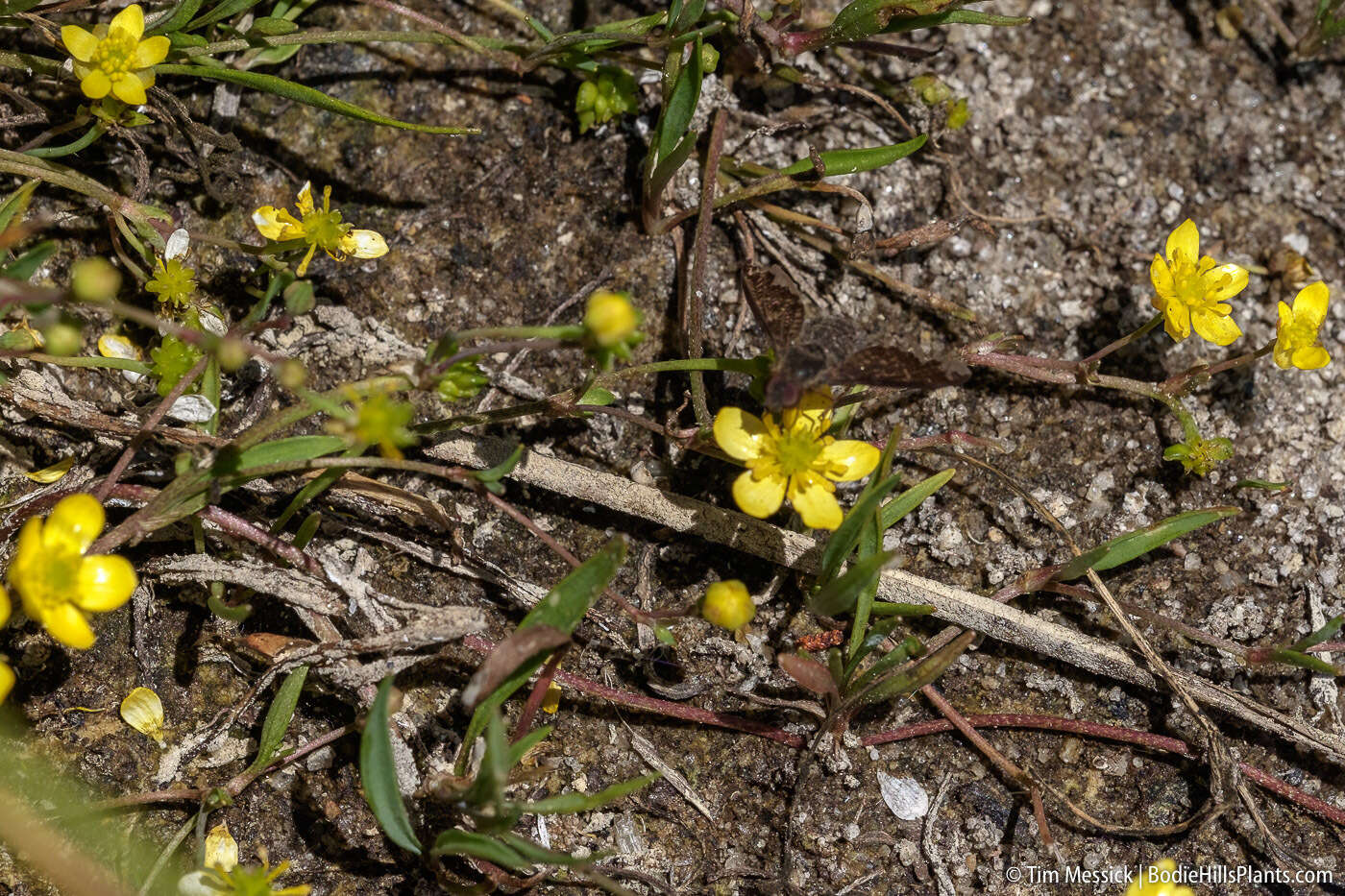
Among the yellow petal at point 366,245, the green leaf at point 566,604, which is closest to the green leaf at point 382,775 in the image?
the green leaf at point 566,604

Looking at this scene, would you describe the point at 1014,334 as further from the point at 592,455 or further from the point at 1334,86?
the point at 1334,86

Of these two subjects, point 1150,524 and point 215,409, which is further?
point 1150,524

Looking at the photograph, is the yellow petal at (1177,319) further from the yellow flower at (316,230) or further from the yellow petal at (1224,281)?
the yellow flower at (316,230)

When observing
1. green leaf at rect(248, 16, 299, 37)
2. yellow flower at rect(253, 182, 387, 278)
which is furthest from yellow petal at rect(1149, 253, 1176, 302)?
green leaf at rect(248, 16, 299, 37)

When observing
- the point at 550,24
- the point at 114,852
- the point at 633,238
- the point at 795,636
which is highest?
the point at 550,24

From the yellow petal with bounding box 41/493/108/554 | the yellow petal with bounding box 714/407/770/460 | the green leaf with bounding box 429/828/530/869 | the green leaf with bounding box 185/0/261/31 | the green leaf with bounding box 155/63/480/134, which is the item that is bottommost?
the green leaf with bounding box 429/828/530/869

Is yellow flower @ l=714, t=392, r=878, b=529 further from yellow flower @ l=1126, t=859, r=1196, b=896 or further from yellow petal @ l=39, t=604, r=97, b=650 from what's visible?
yellow petal @ l=39, t=604, r=97, b=650

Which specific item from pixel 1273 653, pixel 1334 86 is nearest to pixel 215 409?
pixel 1273 653

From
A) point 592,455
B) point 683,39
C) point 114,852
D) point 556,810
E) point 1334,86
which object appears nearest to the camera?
point 556,810
